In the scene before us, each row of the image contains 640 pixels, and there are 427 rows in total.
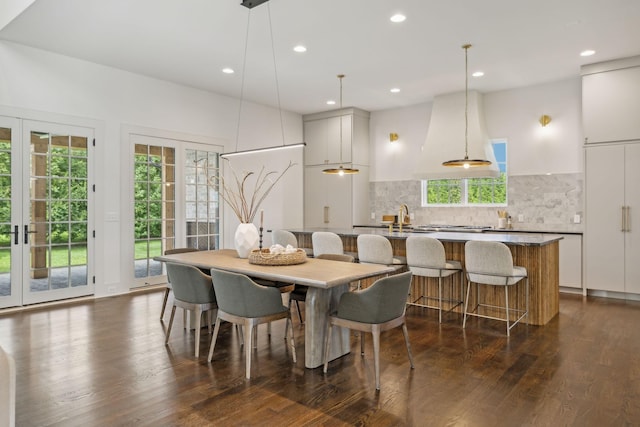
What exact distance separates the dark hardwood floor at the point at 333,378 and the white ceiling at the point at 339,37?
3.09 meters

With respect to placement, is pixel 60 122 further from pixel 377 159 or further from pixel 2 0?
pixel 377 159

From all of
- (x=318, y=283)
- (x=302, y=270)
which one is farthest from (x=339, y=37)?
(x=318, y=283)

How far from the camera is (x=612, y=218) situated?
18.5 feet

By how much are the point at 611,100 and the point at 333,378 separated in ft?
17.3

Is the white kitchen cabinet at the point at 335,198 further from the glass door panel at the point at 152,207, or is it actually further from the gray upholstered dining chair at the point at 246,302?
the gray upholstered dining chair at the point at 246,302

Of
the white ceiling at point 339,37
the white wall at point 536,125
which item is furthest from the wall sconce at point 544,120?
the white ceiling at point 339,37

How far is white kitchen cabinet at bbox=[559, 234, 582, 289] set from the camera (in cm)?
596

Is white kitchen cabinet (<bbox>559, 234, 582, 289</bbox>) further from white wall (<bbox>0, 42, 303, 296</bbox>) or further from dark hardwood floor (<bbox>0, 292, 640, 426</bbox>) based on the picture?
white wall (<bbox>0, 42, 303, 296</bbox>)

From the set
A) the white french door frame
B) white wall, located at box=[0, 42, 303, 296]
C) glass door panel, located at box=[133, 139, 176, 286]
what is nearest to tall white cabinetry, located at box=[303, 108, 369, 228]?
white wall, located at box=[0, 42, 303, 296]

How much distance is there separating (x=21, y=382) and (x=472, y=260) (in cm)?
389

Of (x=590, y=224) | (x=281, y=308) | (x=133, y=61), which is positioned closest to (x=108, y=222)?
(x=133, y=61)

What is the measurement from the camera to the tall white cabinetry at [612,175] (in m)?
5.50

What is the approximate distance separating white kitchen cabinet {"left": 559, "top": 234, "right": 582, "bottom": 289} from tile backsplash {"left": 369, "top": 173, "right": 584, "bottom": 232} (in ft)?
1.02

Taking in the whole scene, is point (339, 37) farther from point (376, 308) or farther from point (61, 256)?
point (61, 256)
